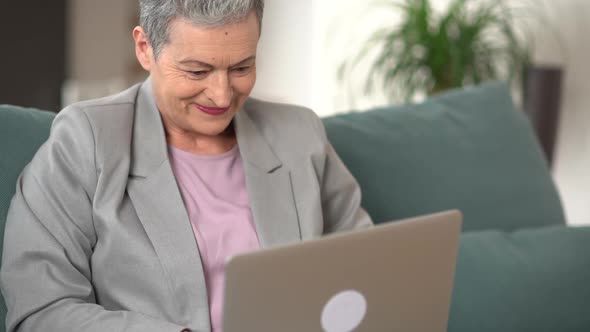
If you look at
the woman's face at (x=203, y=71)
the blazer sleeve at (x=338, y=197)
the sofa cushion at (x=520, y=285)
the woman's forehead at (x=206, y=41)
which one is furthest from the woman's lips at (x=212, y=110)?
the sofa cushion at (x=520, y=285)

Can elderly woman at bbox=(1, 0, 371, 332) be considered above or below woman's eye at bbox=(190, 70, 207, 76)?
below

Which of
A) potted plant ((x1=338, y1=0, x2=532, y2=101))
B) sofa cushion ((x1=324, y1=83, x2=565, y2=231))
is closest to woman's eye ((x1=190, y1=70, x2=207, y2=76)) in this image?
sofa cushion ((x1=324, y1=83, x2=565, y2=231))

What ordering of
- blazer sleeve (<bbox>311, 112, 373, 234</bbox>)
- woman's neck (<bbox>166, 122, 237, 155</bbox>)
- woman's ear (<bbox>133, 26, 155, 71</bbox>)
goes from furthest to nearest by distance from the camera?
blazer sleeve (<bbox>311, 112, 373, 234</bbox>) → woman's neck (<bbox>166, 122, 237, 155</bbox>) → woman's ear (<bbox>133, 26, 155, 71</bbox>)

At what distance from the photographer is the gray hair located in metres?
1.55

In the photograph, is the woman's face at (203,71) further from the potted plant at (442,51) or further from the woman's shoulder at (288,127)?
the potted plant at (442,51)

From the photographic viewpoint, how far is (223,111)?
65.4 inches

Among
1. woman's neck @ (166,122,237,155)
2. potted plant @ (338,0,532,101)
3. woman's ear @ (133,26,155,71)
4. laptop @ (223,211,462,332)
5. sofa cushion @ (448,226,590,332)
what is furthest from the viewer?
potted plant @ (338,0,532,101)

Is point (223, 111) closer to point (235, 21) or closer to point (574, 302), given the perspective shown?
point (235, 21)

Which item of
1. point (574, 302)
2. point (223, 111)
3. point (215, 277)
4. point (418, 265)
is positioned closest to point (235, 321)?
point (418, 265)

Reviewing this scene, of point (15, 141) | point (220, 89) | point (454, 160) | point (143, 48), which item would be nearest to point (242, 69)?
point (220, 89)

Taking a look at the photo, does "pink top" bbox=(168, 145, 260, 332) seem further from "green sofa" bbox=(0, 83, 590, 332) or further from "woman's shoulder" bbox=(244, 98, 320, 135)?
"green sofa" bbox=(0, 83, 590, 332)

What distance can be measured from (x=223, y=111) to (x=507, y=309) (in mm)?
828

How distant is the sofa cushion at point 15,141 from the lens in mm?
1630

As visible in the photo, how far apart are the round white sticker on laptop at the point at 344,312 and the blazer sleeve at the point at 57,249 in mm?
295
